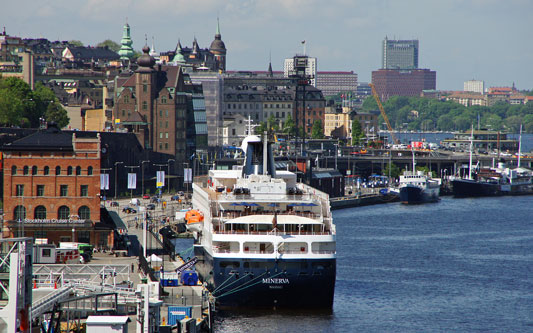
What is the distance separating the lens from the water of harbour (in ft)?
216

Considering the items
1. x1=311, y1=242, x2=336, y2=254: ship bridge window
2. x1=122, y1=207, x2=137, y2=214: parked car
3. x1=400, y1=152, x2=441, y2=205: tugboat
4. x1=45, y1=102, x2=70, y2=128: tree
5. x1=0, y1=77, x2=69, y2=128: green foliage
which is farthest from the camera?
x1=45, y1=102, x2=70, y2=128: tree

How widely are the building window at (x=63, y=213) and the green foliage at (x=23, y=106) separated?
7131 cm

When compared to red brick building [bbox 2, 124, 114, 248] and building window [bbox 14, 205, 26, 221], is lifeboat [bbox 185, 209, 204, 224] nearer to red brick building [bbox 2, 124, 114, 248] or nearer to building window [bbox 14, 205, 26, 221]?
red brick building [bbox 2, 124, 114, 248]

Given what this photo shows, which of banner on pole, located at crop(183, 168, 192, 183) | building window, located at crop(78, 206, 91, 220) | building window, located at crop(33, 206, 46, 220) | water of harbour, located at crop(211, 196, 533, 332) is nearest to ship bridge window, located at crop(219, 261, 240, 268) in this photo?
water of harbour, located at crop(211, 196, 533, 332)

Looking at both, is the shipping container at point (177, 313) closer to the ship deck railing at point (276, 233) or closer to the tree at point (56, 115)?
the ship deck railing at point (276, 233)

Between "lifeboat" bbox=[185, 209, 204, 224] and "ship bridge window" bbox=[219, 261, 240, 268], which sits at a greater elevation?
"lifeboat" bbox=[185, 209, 204, 224]

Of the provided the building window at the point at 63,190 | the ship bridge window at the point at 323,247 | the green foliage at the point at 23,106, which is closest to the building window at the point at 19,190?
the building window at the point at 63,190

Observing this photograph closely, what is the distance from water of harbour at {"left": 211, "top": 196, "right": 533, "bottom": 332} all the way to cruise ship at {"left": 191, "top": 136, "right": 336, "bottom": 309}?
1.27 metres

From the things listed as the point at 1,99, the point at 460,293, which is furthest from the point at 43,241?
the point at 1,99

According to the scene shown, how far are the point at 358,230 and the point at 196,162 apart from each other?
2255 inches

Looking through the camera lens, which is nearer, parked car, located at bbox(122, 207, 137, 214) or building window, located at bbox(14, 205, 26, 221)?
building window, located at bbox(14, 205, 26, 221)

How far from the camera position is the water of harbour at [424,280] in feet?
216

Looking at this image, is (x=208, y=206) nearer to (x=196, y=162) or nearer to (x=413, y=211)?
(x=413, y=211)

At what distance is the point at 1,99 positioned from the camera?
152 m
